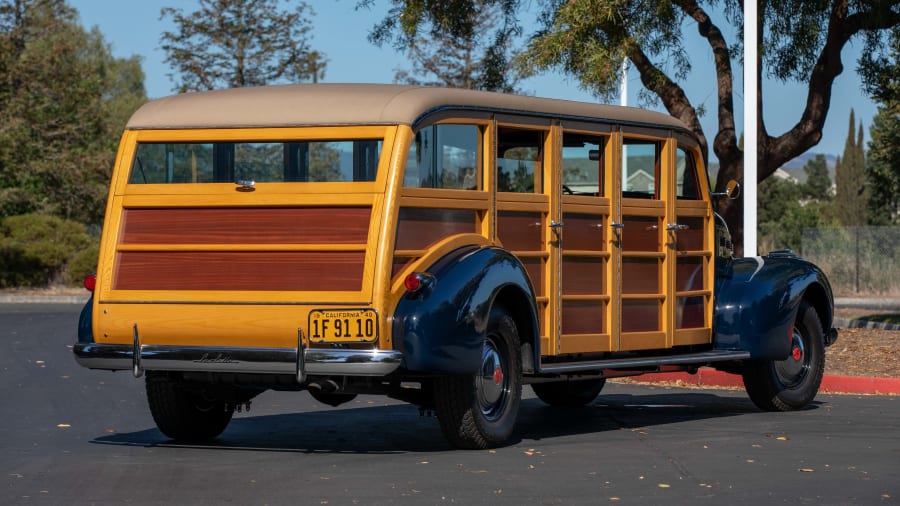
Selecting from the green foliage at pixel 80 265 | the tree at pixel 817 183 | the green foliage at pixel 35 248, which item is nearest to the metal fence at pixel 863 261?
the green foliage at pixel 80 265

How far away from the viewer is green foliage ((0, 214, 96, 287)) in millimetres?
38312

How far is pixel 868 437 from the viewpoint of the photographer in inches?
408

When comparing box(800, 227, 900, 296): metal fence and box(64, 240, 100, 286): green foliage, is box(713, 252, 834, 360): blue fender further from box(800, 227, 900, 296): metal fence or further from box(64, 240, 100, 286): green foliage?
box(800, 227, 900, 296): metal fence

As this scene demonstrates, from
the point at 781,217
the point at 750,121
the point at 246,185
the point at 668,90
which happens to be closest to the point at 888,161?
the point at 668,90

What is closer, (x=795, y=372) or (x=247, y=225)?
(x=247, y=225)

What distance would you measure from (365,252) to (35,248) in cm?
3096

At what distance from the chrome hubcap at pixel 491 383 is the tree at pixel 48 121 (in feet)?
102

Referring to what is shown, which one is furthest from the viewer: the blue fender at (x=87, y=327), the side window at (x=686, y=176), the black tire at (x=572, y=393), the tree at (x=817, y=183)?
the tree at (x=817, y=183)

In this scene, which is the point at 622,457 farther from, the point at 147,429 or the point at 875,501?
the point at 147,429

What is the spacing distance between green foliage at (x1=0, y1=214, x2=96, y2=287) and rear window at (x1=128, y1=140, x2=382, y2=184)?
1158 inches

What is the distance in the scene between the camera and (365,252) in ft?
29.5

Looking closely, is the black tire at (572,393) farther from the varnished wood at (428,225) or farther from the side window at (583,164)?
the varnished wood at (428,225)

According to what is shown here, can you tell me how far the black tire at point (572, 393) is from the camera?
42.3 feet

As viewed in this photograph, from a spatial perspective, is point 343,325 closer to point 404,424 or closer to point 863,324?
point 404,424
